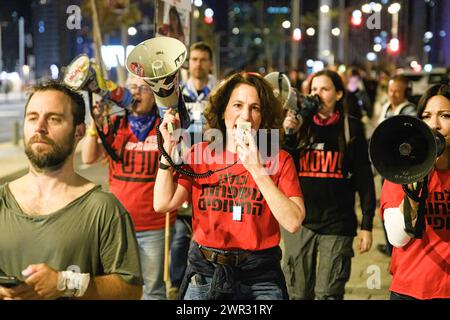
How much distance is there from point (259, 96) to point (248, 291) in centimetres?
98

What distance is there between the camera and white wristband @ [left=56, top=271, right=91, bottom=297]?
243 cm

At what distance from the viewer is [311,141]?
16.7 feet

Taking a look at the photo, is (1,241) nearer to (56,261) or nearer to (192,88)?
(56,261)

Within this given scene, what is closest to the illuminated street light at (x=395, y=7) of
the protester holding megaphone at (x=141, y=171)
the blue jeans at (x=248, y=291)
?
the protester holding megaphone at (x=141, y=171)

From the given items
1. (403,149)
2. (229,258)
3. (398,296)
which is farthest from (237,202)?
(398,296)

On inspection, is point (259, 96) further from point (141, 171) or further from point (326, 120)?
point (141, 171)

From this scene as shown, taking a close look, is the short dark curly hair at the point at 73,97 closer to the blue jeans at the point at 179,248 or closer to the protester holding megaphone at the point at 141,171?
the protester holding megaphone at the point at 141,171

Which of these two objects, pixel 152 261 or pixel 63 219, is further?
pixel 152 261

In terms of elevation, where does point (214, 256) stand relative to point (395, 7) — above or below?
below

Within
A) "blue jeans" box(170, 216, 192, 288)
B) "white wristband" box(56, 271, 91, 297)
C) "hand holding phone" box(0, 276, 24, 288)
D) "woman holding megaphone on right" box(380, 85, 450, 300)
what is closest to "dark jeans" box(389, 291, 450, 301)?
"woman holding megaphone on right" box(380, 85, 450, 300)

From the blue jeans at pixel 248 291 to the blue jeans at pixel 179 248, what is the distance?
2466 mm

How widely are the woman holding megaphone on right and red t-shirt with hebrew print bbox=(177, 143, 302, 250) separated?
19.4 inches

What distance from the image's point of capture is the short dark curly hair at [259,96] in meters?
3.56

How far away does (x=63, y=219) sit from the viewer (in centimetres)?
259
